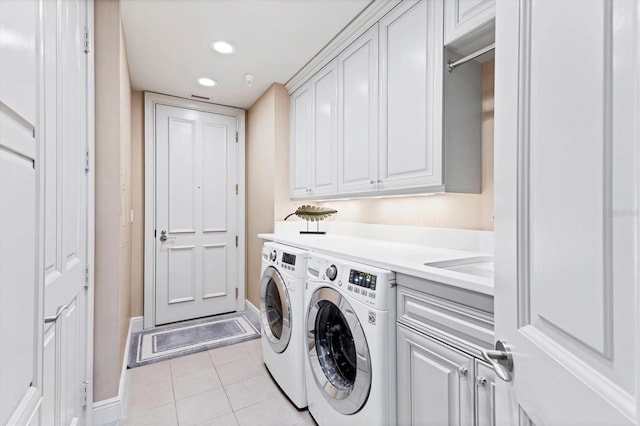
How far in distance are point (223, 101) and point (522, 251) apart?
3.42m

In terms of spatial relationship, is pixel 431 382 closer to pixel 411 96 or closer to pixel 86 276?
pixel 411 96

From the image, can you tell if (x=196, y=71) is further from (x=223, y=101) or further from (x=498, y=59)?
(x=498, y=59)

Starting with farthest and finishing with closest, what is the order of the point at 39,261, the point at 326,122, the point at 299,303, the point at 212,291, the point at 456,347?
the point at 212,291 < the point at 326,122 < the point at 299,303 < the point at 456,347 < the point at 39,261

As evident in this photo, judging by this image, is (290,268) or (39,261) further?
(290,268)

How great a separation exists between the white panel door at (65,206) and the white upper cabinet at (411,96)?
1482mm

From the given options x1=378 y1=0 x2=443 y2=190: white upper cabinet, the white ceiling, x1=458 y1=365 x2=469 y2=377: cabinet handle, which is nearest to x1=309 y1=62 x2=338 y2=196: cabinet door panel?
the white ceiling

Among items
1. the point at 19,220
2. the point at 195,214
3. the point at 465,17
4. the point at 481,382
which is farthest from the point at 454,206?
the point at 195,214

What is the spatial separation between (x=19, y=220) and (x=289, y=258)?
1358 mm

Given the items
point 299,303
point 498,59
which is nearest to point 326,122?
point 299,303

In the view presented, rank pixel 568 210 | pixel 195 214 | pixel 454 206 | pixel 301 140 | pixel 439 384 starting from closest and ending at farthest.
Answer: pixel 568 210
pixel 439 384
pixel 454 206
pixel 301 140
pixel 195 214

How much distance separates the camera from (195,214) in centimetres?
333

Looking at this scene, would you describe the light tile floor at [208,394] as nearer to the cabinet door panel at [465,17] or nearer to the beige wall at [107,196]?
the beige wall at [107,196]

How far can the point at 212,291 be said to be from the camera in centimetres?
341

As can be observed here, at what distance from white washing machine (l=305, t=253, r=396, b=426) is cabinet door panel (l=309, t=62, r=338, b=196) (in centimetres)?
82
